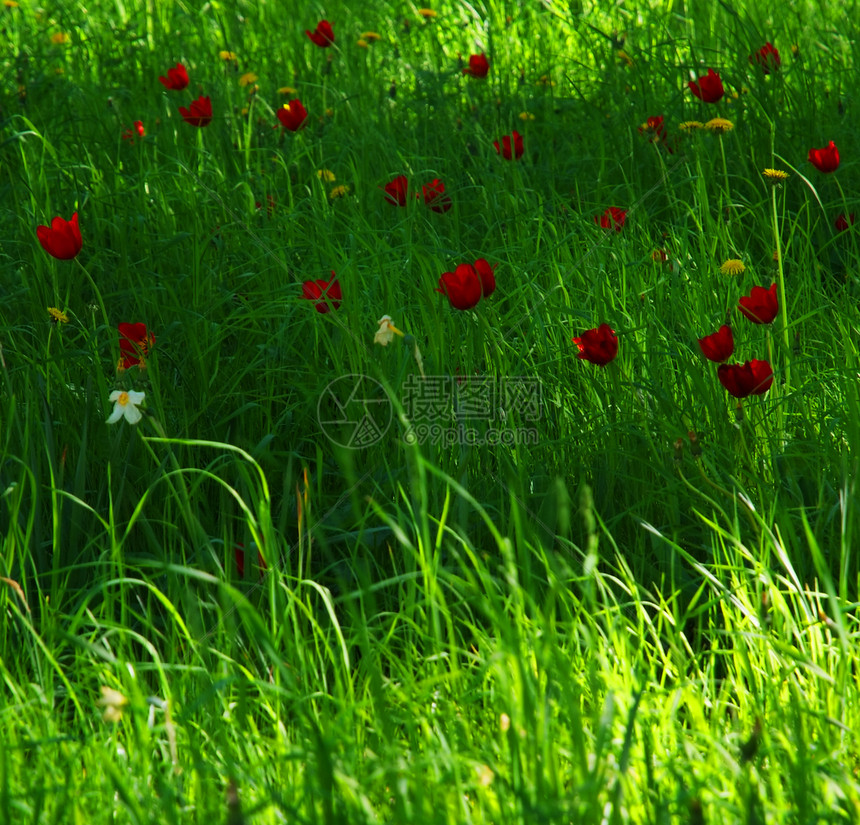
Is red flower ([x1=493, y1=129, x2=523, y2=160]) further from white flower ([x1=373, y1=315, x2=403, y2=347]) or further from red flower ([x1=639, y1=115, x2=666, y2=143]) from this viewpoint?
white flower ([x1=373, y1=315, x2=403, y2=347])

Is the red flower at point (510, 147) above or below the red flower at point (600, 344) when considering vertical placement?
above

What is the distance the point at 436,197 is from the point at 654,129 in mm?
726

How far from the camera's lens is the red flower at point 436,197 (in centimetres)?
235

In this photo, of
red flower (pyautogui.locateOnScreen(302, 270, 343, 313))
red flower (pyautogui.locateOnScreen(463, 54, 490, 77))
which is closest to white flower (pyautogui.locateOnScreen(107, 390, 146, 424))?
red flower (pyautogui.locateOnScreen(302, 270, 343, 313))

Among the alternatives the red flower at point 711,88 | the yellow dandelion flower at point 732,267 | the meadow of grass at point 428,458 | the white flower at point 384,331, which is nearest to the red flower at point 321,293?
the meadow of grass at point 428,458

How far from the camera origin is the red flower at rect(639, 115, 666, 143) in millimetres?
2596

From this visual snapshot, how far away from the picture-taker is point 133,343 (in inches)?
70.9

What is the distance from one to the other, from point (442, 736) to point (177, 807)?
0.32m

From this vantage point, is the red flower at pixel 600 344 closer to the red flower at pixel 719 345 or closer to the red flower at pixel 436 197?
the red flower at pixel 719 345

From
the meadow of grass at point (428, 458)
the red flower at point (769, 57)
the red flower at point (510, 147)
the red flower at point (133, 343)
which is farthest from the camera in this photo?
the red flower at point (769, 57)

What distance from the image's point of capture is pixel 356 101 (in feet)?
11.0

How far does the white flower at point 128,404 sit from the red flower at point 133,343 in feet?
0.59

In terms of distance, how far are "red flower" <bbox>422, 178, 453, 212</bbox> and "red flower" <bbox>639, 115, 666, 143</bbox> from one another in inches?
22.2

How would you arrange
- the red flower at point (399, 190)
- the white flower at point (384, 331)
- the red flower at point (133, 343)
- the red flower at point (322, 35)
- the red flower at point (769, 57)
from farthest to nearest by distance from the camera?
the red flower at point (322, 35) → the red flower at point (769, 57) → the red flower at point (399, 190) → the red flower at point (133, 343) → the white flower at point (384, 331)
